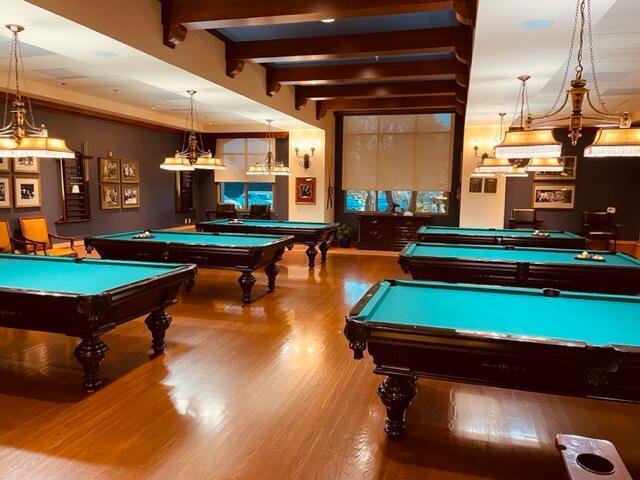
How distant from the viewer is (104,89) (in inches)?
287

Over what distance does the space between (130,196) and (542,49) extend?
834cm

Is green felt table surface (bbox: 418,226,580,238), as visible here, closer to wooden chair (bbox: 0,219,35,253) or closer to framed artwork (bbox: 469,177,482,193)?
framed artwork (bbox: 469,177,482,193)

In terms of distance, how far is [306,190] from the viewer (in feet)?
35.7

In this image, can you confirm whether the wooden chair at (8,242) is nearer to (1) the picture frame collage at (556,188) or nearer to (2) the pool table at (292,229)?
(2) the pool table at (292,229)

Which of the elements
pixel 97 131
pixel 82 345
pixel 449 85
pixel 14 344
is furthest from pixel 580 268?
pixel 97 131

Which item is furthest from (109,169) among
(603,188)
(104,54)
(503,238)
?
(603,188)

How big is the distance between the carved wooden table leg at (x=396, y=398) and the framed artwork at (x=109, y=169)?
8.12m

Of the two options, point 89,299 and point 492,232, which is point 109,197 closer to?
point 89,299

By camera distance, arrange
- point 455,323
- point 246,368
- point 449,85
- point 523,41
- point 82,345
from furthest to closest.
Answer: point 449,85 < point 523,41 < point 246,368 < point 82,345 < point 455,323

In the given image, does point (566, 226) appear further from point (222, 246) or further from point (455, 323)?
point (455, 323)

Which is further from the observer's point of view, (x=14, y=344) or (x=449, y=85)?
(x=449, y=85)

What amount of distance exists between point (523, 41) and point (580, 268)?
2.15 metres

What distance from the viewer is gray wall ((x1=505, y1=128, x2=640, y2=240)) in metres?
10.0

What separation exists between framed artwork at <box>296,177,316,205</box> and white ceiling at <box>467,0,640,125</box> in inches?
171
